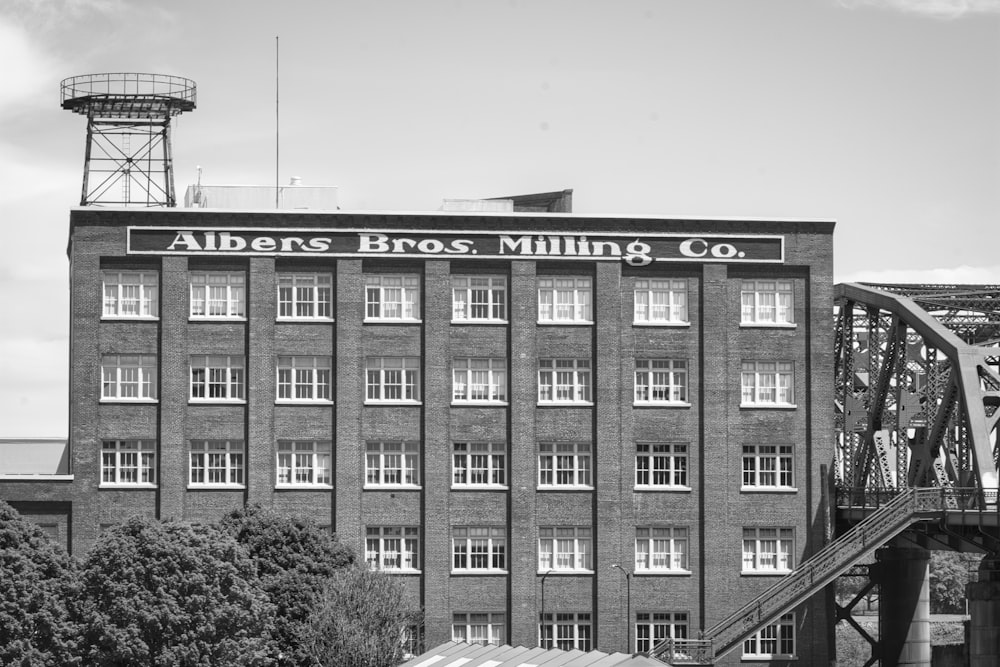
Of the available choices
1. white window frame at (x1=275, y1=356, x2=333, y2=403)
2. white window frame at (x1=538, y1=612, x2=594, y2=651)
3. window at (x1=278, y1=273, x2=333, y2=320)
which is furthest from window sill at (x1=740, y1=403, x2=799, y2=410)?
window at (x1=278, y1=273, x2=333, y2=320)

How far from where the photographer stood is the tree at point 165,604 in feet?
224

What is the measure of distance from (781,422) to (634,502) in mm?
8524

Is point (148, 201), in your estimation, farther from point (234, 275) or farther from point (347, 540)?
point (347, 540)

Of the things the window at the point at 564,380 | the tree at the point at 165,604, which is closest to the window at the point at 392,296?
the window at the point at 564,380

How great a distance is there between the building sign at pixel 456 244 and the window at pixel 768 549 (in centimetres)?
1374

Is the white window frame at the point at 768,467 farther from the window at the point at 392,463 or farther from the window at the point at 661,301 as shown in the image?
the window at the point at 392,463

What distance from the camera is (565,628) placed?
289 feet

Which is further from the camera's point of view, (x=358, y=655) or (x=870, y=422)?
(x=870, y=422)

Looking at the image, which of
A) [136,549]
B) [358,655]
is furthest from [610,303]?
[136,549]

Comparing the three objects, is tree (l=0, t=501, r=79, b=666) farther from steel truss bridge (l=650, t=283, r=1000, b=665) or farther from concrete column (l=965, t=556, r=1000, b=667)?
concrete column (l=965, t=556, r=1000, b=667)

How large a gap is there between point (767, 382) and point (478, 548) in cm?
1687

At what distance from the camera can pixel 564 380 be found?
294ft

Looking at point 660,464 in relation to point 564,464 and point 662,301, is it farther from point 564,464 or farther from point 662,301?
A: point 662,301

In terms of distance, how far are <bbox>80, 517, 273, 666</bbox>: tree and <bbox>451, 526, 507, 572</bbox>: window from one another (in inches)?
700
